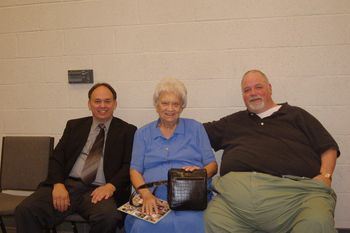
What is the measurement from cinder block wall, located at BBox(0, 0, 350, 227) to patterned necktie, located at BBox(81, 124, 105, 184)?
1.42ft

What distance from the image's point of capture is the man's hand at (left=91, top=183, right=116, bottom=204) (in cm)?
225

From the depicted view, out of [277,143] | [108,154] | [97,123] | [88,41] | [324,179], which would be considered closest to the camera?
[324,179]

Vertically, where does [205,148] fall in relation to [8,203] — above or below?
above

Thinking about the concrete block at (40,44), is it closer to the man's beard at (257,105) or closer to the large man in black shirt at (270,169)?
the large man in black shirt at (270,169)

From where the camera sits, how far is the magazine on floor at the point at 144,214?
6.28 ft

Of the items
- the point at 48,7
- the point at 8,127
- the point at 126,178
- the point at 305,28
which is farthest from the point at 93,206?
the point at 305,28

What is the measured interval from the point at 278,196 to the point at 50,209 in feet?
4.83

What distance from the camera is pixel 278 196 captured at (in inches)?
73.5

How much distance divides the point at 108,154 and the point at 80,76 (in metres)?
0.81

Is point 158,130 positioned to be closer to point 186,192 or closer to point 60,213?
point 186,192

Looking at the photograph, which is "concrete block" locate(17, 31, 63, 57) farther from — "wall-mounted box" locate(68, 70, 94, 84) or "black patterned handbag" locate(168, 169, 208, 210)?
"black patterned handbag" locate(168, 169, 208, 210)

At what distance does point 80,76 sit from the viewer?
288 cm

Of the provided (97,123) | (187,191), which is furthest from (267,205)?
(97,123)

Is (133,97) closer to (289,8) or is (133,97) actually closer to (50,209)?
(50,209)
